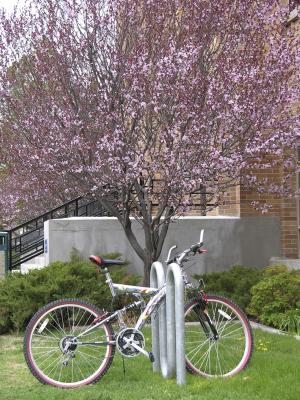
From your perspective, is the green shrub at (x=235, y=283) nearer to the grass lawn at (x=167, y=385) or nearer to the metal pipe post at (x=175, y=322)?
the grass lawn at (x=167, y=385)

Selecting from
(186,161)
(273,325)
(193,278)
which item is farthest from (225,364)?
(193,278)

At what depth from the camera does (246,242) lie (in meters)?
10.5

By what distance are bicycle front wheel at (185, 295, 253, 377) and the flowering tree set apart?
261 centimetres

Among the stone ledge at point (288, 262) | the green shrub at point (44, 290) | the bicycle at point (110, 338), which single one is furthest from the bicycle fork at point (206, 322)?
the stone ledge at point (288, 262)

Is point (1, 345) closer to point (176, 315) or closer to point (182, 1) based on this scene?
point (176, 315)

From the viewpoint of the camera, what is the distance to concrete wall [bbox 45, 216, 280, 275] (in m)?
10.1

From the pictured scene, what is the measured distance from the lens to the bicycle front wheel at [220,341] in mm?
5160

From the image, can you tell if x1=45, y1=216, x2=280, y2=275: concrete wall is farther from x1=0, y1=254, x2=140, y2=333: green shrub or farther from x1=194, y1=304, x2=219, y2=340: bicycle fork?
x1=194, y1=304, x2=219, y2=340: bicycle fork

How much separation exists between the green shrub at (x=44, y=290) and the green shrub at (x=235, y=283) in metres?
1.66

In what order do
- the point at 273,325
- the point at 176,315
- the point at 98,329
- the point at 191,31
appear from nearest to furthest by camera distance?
the point at 176,315
the point at 98,329
the point at 273,325
the point at 191,31

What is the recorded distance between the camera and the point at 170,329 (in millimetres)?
4855

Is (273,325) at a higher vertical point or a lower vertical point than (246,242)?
lower

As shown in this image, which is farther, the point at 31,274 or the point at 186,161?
the point at 31,274

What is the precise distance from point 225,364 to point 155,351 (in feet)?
1.96
